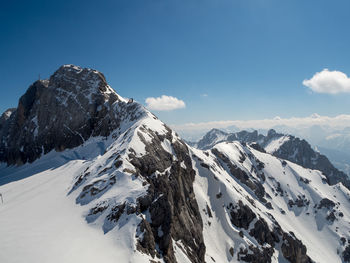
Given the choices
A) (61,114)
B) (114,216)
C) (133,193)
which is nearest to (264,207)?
(133,193)

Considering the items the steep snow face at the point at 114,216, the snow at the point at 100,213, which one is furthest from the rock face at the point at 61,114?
the steep snow face at the point at 114,216

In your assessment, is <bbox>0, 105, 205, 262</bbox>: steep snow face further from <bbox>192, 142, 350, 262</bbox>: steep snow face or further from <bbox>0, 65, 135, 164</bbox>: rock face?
<bbox>0, 65, 135, 164</bbox>: rock face

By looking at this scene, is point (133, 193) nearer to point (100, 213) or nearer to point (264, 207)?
point (100, 213)

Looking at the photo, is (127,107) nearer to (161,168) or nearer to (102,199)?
(161,168)

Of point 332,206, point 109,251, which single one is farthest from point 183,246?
point 332,206

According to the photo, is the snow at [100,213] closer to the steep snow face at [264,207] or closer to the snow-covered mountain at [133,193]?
the snow-covered mountain at [133,193]
